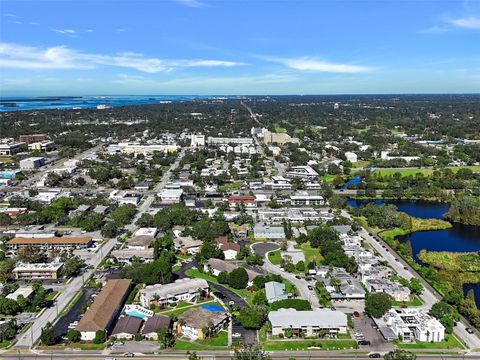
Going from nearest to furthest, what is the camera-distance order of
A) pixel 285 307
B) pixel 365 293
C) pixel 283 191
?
pixel 285 307 → pixel 365 293 → pixel 283 191

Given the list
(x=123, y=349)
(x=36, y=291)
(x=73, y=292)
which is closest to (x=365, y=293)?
(x=123, y=349)

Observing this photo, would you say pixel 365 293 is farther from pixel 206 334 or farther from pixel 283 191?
pixel 283 191

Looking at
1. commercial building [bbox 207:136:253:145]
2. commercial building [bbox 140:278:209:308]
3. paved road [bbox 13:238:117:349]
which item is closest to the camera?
paved road [bbox 13:238:117:349]

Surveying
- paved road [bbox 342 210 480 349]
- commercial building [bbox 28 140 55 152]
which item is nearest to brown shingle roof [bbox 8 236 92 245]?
paved road [bbox 342 210 480 349]

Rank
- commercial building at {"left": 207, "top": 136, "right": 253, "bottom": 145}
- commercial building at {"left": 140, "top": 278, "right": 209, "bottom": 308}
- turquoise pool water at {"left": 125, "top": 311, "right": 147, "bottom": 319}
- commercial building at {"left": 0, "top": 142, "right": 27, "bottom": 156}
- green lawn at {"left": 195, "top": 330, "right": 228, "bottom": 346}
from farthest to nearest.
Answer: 1. commercial building at {"left": 207, "top": 136, "right": 253, "bottom": 145}
2. commercial building at {"left": 0, "top": 142, "right": 27, "bottom": 156}
3. commercial building at {"left": 140, "top": 278, "right": 209, "bottom": 308}
4. turquoise pool water at {"left": 125, "top": 311, "right": 147, "bottom": 319}
5. green lawn at {"left": 195, "top": 330, "right": 228, "bottom": 346}

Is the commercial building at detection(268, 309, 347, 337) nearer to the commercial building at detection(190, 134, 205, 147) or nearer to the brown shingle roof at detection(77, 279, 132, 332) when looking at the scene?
the brown shingle roof at detection(77, 279, 132, 332)

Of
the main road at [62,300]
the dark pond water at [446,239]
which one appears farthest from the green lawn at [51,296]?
the dark pond water at [446,239]

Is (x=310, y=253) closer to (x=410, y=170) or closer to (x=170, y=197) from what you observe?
(x=170, y=197)

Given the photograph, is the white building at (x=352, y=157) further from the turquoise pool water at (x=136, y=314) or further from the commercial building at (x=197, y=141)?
the turquoise pool water at (x=136, y=314)

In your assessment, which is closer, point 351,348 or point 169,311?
point 351,348
